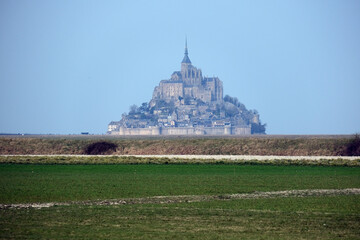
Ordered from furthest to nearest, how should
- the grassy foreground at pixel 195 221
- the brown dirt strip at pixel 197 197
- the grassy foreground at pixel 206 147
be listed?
the grassy foreground at pixel 206 147
the brown dirt strip at pixel 197 197
the grassy foreground at pixel 195 221

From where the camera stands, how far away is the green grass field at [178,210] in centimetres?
2061

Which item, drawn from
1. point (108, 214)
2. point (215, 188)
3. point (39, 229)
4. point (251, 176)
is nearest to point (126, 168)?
point (251, 176)

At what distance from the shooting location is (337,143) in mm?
79250

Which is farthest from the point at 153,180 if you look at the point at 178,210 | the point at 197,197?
the point at 178,210

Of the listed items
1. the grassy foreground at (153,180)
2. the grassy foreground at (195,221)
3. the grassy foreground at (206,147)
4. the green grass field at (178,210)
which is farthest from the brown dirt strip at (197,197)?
the grassy foreground at (206,147)

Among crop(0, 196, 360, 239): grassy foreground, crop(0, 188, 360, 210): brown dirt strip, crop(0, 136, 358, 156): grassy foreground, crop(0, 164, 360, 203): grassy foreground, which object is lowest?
crop(0, 196, 360, 239): grassy foreground

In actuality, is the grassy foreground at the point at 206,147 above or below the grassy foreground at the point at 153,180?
above

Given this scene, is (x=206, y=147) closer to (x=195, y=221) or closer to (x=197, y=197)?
(x=197, y=197)

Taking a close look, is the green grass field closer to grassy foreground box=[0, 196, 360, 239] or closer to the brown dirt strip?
grassy foreground box=[0, 196, 360, 239]

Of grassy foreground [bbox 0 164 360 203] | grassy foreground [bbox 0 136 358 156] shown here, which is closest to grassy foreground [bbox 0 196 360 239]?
grassy foreground [bbox 0 164 360 203]

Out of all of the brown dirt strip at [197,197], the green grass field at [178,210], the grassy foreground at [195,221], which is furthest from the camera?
the brown dirt strip at [197,197]

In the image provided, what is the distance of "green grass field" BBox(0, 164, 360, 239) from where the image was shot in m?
20.6

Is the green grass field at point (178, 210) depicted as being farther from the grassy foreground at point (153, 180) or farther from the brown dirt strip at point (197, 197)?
the brown dirt strip at point (197, 197)

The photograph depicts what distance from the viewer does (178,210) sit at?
83.2 ft
